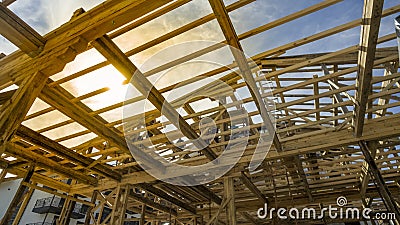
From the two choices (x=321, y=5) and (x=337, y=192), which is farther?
(x=337, y=192)

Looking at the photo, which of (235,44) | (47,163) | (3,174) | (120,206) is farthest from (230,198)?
(3,174)

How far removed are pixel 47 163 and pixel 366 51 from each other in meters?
7.90

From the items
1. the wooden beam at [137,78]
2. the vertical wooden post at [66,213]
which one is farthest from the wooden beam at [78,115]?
the vertical wooden post at [66,213]

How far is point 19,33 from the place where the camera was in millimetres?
3346

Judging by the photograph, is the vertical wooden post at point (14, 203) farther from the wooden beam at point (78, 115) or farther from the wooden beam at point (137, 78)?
the wooden beam at point (137, 78)

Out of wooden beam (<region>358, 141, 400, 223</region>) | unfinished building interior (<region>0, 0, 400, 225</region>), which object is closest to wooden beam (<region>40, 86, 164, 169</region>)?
unfinished building interior (<region>0, 0, 400, 225</region>)

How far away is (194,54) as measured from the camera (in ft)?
14.0

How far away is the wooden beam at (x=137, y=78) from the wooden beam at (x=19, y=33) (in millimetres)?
840

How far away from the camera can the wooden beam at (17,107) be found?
3.24m

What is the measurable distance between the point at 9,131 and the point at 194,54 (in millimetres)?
2896

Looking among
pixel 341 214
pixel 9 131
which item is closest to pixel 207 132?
pixel 9 131

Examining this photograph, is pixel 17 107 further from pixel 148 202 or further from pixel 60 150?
pixel 148 202

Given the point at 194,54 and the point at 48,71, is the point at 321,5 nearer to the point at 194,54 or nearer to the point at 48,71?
the point at 194,54

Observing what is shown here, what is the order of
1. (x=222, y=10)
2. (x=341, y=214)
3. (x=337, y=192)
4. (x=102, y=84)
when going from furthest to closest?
(x=341, y=214)
(x=337, y=192)
(x=102, y=84)
(x=222, y=10)
